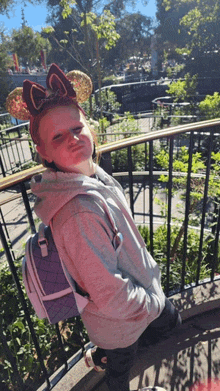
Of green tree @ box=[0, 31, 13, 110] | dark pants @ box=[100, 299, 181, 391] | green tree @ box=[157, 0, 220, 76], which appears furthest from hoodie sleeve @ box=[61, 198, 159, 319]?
green tree @ box=[0, 31, 13, 110]

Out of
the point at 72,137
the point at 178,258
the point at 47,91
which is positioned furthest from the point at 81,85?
the point at 178,258

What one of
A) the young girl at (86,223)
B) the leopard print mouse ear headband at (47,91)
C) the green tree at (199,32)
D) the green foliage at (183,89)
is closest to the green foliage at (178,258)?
the young girl at (86,223)

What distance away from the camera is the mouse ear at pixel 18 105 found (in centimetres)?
127

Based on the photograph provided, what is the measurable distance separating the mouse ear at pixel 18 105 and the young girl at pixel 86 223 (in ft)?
0.49

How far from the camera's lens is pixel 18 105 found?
4.17 feet

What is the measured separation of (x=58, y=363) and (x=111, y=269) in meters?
1.65

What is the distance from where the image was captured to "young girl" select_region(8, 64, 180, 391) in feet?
3.42

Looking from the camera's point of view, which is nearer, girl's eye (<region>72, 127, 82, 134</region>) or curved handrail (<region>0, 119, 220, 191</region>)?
girl's eye (<region>72, 127, 82, 134</region>)

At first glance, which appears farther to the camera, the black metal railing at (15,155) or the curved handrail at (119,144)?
the black metal railing at (15,155)

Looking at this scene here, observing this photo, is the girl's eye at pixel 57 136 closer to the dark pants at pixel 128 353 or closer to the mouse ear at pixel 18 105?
the mouse ear at pixel 18 105

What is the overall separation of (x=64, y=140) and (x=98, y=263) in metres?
0.50

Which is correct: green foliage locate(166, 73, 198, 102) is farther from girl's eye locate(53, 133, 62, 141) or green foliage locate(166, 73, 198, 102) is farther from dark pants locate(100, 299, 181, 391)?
girl's eye locate(53, 133, 62, 141)

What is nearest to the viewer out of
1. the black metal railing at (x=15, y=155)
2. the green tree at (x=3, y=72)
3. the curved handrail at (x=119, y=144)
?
the curved handrail at (x=119, y=144)

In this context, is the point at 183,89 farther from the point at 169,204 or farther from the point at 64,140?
the point at 64,140
